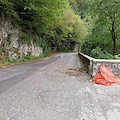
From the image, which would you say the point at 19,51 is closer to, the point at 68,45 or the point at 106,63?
the point at 106,63

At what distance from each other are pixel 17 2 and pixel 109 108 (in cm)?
1034

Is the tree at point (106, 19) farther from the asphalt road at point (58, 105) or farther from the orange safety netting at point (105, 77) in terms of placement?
the asphalt road at point (58, 105)

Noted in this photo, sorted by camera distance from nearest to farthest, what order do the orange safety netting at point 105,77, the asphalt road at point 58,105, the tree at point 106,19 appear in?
the asphalt road at point 58,105
the orange safety netting at point 105,77
the tree at point 106,19

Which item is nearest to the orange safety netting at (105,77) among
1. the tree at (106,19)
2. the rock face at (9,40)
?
the tree at (106,19)

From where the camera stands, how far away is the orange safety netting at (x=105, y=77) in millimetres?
4143

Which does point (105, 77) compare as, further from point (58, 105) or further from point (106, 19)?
point (106, 19)

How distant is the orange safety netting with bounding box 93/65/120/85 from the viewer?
414 cm

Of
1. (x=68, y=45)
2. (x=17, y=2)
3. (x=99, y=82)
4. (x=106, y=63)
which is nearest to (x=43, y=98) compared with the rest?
(x=99, y=82)

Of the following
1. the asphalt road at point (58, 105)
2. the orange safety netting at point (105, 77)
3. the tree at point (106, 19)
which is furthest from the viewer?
the tree at point (106, 19)

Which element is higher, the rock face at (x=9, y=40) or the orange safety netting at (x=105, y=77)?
the rock face at (x=9, y=40)

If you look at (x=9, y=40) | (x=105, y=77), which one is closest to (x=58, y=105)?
(x=105, y=77)

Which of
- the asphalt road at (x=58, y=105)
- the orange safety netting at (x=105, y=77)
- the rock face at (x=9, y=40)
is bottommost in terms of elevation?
the asphalt road at (x=58, y=105)

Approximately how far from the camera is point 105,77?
4316 mm

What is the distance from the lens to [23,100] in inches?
102
